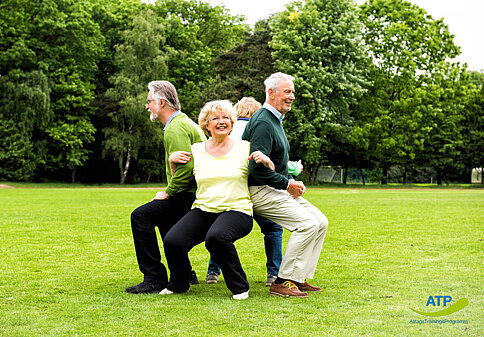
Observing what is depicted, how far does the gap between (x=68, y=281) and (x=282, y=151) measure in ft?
9.16

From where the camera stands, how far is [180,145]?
5770 millimetres

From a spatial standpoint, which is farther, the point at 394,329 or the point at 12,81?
the point at 12,81

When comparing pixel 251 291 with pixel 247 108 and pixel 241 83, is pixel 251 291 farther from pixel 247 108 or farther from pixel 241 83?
pixel 241 83

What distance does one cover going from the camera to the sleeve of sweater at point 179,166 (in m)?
5.71

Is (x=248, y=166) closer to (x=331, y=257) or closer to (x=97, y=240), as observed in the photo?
(x=331, y=257)

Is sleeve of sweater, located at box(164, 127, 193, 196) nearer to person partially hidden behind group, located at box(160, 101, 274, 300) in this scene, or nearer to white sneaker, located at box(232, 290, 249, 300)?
person partially hidden behind group, located at box(160, 101, 274, 300)

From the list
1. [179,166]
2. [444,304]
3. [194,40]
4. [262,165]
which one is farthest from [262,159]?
[194,40]

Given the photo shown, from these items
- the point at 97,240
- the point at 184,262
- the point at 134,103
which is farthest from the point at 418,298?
the point at 134,103

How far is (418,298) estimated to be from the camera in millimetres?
5379

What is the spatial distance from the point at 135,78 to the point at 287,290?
1547 inches

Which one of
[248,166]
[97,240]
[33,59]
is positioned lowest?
[97,240]

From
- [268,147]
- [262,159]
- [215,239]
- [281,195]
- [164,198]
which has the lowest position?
[215,239]

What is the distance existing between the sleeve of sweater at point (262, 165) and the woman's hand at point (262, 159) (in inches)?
2.7

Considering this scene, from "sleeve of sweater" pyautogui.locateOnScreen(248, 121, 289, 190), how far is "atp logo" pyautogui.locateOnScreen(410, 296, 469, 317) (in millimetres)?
1686
